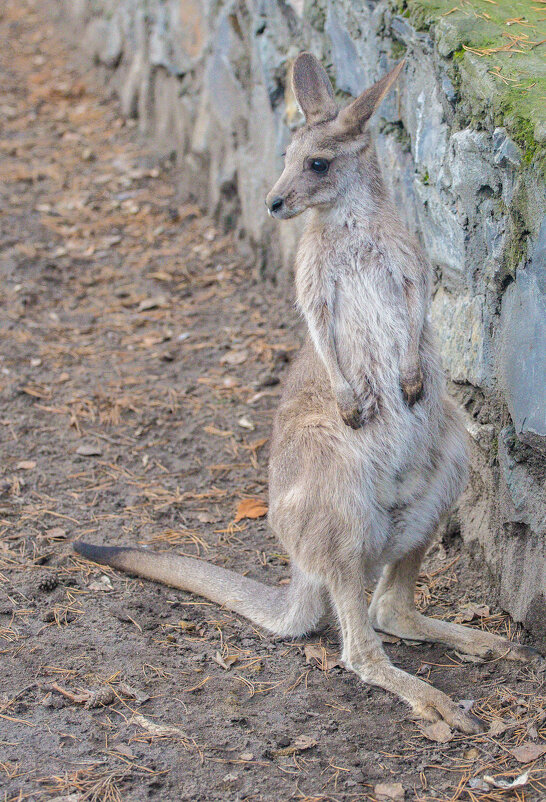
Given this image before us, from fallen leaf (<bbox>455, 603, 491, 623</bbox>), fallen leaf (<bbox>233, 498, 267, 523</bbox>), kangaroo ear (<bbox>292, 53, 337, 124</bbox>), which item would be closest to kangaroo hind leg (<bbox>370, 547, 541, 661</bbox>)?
fallen leaf (<bbox>455, 603, 491, 623</bbox>)

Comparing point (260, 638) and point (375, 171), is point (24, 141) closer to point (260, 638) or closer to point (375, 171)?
point (375, 171)

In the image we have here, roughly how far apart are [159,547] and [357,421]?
1.26 meters

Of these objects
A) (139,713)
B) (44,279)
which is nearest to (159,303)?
(44,279)

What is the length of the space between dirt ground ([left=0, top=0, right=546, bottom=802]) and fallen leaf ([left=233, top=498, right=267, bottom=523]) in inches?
0.6

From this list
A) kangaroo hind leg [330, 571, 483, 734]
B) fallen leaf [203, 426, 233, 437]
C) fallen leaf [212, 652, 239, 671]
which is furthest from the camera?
fallen leaf [203, 426, 233, 437]

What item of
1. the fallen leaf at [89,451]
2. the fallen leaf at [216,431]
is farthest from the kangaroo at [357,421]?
the fallen leaf at [89,451]

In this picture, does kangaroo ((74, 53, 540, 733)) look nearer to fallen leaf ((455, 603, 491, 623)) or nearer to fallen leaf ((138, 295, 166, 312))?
fallen leaf ((455, 603, 491, 623))

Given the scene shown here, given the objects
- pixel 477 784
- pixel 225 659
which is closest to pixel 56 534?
pixel 225 659

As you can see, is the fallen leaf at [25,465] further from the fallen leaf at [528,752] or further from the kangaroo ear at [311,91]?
the fallen leaf at [528,752]

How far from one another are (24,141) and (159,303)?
3.01 metres

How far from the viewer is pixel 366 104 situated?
3.24 metres

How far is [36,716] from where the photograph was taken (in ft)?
9.50

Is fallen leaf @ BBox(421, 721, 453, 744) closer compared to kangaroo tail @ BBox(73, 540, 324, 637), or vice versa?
fallen leaf @ BBox(421, 721, 453, 744)

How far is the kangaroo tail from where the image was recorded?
3383 mm
